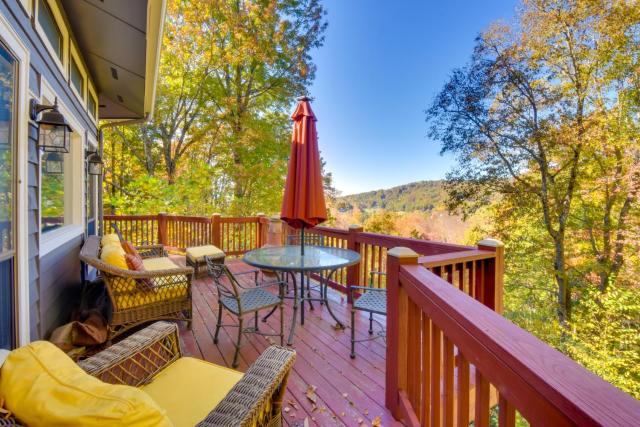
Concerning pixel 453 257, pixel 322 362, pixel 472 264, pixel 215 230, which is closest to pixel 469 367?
pixel 453 257

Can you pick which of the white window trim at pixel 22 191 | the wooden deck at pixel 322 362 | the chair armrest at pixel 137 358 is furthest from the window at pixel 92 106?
the chair armrest at pixel 137 358

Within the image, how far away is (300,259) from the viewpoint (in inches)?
122

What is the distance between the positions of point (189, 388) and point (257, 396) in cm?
49

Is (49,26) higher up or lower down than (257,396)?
higher up

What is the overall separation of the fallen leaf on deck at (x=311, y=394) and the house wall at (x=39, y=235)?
1899mm

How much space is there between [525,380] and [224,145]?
12908mm

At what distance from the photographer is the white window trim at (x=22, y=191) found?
1.75 metres

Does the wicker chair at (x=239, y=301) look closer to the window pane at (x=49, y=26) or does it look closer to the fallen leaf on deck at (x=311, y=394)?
the fallen leaf on deck at (x=311, y=394)

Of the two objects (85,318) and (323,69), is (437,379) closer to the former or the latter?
(85,318)

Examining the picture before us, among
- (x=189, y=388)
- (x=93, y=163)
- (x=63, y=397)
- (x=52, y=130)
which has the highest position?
(x=93, y=163)

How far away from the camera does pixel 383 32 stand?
44.2ft

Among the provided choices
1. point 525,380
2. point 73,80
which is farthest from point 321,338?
point 73,80

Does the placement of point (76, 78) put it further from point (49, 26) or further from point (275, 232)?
point (275, 232)

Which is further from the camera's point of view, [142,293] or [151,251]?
[151,251]
